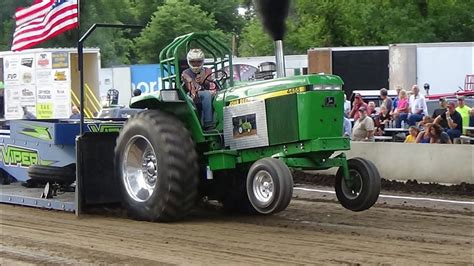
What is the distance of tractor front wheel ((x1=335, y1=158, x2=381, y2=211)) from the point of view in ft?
30.9

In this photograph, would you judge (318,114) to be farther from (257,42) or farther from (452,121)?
(257,42)

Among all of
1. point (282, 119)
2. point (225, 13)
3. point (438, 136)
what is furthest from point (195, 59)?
point (225, 13)

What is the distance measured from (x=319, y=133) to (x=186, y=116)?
1.68m

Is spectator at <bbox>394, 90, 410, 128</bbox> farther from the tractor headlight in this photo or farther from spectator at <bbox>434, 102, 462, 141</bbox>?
the tractor headlight

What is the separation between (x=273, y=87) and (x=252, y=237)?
166cm

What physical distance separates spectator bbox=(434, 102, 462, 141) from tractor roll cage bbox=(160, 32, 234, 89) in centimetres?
618

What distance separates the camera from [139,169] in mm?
10508

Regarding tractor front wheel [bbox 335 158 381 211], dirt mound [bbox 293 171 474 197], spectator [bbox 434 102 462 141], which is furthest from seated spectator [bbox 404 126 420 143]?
tractor front wheel [bbox 335 158 381 211]

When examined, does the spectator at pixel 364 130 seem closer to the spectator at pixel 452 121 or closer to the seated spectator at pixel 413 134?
the seated spectator at pixel 413 134

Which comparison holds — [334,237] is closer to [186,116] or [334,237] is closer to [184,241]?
[184,241]

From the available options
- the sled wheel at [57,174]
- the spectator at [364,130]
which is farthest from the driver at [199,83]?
the spectator at [364,130]

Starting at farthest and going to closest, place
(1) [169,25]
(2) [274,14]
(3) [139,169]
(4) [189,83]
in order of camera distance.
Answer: (1) [169,25] < (2) [274,14] < (3) [139,169] < (4) [189,83]

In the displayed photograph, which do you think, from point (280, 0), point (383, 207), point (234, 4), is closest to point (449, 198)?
point (383, 207)

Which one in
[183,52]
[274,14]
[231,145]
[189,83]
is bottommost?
[231,145]
